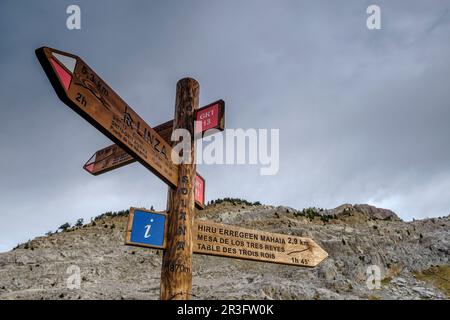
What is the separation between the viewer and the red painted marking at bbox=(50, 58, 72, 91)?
241 centimetres

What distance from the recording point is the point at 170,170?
12.1ft

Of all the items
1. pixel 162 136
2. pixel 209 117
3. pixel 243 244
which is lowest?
pixel 243 244

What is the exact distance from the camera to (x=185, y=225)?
3.58 meters

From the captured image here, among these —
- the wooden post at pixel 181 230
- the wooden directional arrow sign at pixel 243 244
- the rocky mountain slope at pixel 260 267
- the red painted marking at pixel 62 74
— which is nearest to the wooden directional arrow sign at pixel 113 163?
the wooden post at pixel 181 230

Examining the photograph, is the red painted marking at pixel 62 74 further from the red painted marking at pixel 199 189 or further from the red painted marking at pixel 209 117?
the red painted marking at pixel 199 189

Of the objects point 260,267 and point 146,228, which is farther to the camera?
point 260,267

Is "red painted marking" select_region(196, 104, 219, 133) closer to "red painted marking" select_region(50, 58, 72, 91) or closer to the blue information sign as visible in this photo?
the blue information sign

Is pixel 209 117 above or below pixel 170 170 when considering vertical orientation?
above

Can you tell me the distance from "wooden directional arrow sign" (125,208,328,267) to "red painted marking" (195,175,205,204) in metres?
0.44

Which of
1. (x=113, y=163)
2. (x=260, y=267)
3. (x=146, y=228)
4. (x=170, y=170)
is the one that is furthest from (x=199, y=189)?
(x=260, y=267)

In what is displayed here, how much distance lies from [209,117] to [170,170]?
0.94m

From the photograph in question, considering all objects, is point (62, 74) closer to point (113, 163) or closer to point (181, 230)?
point (181, 230)

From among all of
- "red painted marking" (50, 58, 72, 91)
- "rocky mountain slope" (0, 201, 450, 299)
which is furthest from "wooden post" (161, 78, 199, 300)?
"rocky mountain slope" (0, 201, 450, 299)
